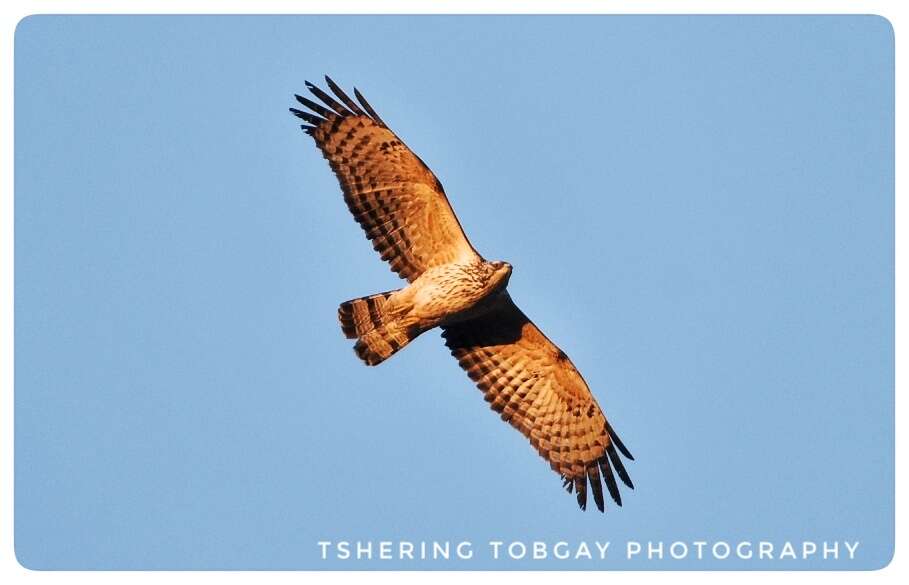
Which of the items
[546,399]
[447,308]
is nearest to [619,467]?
[546,399]

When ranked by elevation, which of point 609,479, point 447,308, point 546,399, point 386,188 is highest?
point 386,188

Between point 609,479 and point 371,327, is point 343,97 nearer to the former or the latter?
point 371,327

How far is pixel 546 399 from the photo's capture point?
15.7 meters

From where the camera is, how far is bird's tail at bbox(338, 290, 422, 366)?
48.8 ft

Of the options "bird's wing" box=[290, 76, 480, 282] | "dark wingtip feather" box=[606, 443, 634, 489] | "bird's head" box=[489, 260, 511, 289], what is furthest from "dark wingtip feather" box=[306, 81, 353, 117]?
"dark wingtip feather" box=[606, 443, 634, 489]

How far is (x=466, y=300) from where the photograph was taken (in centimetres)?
1491

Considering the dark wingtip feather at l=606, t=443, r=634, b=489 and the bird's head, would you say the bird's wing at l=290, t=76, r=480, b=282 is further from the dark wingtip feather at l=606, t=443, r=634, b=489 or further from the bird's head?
the dark wingtip feather at l=606, t=443, r=634, b=489

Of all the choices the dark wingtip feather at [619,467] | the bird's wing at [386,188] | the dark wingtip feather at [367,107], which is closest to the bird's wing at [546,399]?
the dark wingtip feather at [619,467]

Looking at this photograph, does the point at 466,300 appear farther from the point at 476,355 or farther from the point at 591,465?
the point at 591,465

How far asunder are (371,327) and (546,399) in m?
1.81

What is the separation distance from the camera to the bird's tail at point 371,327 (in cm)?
1486

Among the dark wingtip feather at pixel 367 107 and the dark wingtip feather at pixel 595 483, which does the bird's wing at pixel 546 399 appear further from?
the dark wingtip feather at pixel 367 107

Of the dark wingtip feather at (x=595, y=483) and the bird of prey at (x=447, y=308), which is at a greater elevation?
the bird of prey at (x=447, y=308)
